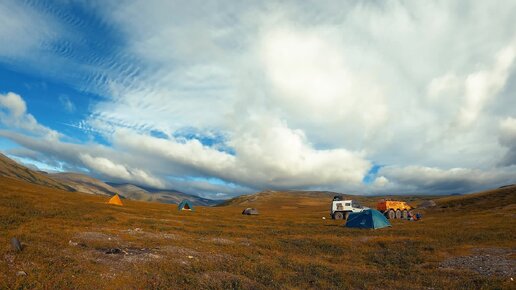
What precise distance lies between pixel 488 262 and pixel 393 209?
40.0 metres

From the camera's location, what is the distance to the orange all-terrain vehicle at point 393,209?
56188 millimetres

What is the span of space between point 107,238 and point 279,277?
15076mm

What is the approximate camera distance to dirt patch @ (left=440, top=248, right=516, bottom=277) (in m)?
16.6

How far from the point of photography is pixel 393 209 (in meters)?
56.9

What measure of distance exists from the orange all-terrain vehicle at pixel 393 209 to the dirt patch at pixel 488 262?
1355 inches

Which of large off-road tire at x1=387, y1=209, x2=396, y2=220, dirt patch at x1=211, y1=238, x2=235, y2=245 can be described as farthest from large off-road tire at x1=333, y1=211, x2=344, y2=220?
dirt patch at x1=211, y1=238, x2=235, y2=245

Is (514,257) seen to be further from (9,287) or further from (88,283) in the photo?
(9,287)

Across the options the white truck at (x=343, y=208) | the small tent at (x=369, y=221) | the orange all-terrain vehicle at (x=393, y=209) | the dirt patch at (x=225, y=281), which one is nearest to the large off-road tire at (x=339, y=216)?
the white truck at (x=343, y=208)

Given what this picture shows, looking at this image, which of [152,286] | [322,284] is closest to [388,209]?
[322,284]

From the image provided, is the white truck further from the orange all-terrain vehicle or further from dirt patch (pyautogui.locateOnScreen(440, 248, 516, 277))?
dirt patch (pyautogui.locateOnScreen(440, 248, 516, 277))

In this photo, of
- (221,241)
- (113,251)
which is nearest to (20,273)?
(113,251)

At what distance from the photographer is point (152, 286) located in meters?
13.5

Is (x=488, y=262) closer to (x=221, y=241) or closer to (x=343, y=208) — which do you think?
(x=221, y=241)

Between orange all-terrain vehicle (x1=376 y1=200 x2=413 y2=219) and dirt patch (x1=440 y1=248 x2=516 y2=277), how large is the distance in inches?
1355
